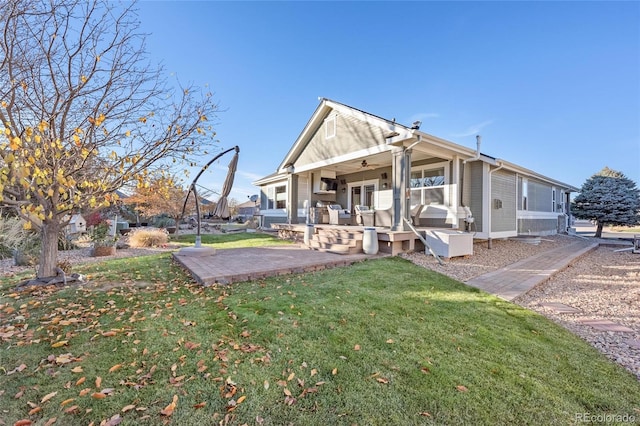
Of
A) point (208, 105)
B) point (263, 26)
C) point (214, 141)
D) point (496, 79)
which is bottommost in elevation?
point (214, 141)

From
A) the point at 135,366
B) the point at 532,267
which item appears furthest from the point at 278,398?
the point at 532,267

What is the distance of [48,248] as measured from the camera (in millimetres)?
5184

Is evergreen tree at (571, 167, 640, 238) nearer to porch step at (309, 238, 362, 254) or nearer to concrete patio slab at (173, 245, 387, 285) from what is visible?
concrete patio slab at (173, 245, 387, 285)

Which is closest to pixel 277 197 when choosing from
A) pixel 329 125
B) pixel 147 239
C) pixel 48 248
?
pixel 329 125

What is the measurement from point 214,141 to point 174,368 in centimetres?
472

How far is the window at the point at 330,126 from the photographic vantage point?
1121cm

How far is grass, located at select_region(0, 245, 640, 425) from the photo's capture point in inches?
82.3

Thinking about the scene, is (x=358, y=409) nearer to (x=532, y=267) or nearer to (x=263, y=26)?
(x=532, y=267)

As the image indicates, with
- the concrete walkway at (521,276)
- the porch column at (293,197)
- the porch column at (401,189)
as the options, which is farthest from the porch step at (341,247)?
the porch column at (293,197)

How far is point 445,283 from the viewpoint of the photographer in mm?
5504

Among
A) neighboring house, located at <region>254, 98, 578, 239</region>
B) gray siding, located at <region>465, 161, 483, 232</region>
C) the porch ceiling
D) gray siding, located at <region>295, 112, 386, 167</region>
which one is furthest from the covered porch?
gray siding, located at <region>295, 112, 386, 167</region>

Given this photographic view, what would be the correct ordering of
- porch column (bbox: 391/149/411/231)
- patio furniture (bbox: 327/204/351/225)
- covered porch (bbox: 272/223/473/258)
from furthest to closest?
1. patio furniture (bbox: 327/204/351/225)
2. porch column (bbox: 391/149/411/231)
3. covered porch (bbox: 272/223/473/258)

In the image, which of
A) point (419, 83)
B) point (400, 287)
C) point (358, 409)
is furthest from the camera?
point (419, 83)

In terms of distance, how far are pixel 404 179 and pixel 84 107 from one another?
305 inches
